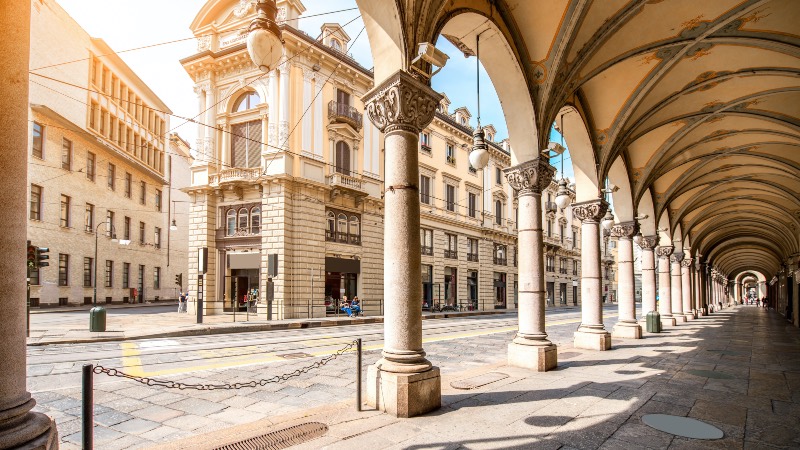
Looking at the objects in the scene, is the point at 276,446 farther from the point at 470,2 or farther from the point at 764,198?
the point at 764,198

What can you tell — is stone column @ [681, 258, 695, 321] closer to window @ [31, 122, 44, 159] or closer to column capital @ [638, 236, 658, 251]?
column capital @ [638, 236, 658, 251]

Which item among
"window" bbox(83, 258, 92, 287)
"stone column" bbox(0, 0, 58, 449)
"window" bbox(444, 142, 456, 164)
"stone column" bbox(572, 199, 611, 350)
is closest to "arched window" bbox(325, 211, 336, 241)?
"window" bbox(444, 142, 456, 164)

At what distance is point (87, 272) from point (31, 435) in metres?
34.3

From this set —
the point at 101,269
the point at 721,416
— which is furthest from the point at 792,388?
the point at 101,269

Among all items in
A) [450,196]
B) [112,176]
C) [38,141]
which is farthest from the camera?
[450,196]

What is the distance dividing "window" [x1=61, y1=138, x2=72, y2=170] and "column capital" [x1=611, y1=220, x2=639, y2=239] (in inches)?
1243

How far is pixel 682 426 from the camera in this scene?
487 cm

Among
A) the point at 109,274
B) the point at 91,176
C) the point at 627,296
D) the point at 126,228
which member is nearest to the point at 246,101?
the point at 91,176

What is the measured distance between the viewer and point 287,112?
2245cm

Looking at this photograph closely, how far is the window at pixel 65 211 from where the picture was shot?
2783cm

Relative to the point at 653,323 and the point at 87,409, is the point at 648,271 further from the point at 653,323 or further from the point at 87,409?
the point at 87,409

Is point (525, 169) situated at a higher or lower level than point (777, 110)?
lower

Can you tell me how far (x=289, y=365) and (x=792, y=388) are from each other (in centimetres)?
869

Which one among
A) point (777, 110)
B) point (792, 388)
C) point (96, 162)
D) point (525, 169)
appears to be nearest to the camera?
point (792, 388)
